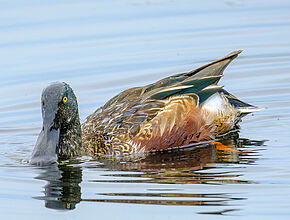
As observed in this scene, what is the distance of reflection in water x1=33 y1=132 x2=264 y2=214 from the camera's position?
828cm

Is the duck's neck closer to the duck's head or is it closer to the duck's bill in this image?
the duck's head

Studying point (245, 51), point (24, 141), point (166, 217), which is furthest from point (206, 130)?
point (245, 51)

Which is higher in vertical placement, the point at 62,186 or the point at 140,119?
the point at 140,119

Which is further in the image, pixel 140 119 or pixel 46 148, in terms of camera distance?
pixel 140 119

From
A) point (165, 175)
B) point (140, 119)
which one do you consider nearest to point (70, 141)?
point (140, 119)

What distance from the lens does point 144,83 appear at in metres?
13.5

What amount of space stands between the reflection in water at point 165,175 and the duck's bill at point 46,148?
0.14 meters

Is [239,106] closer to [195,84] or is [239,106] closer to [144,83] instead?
Answer: [195,84]

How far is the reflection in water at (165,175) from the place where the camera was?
828 cm

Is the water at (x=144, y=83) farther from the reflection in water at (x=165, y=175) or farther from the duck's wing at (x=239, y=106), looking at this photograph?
the duck's wing at (x=239, y=106)

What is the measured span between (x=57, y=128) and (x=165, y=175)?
168 centimetres

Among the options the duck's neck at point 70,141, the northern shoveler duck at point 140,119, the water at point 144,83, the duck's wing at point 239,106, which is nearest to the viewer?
the water at point 144,83

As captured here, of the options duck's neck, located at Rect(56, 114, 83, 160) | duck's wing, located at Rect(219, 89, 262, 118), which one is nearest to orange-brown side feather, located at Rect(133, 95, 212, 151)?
duck's wing, located at Rect(219, 89, 262, 118)

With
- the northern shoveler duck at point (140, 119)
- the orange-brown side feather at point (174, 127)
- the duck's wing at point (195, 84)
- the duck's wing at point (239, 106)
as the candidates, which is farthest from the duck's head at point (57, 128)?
the duck's wing at point (239, 106)
